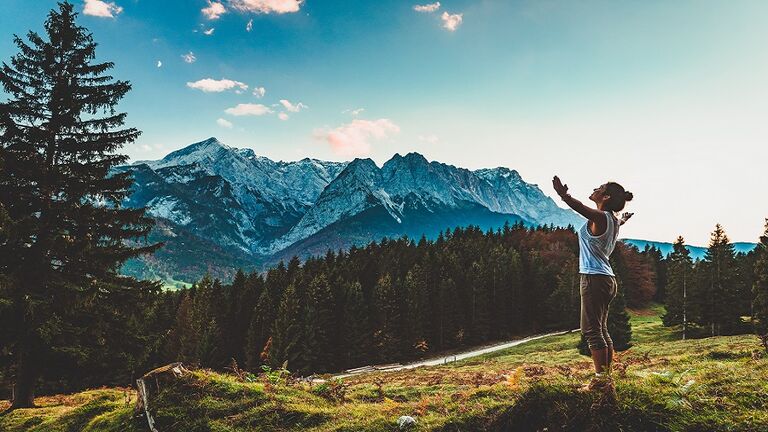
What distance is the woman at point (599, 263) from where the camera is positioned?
18.5 ft

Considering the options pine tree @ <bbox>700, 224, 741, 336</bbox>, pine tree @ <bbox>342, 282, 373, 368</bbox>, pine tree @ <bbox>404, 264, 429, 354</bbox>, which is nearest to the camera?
pine tree @ <bbox>700, 224, 741, 336</bbox>

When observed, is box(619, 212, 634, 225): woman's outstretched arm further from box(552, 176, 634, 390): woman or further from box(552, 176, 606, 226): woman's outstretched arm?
box(552, 176, 606, 226): woman's outstretched arm

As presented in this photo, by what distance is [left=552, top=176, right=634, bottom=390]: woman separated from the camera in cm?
565

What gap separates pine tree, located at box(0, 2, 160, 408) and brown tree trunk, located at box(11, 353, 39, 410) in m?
0.03

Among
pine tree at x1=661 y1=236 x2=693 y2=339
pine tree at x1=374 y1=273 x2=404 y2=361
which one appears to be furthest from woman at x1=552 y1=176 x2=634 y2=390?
pine tree at x1=661 y1=236 x2=693 y2=339

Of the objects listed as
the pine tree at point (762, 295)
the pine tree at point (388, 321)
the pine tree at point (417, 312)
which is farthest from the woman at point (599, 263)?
the pine tree at point (417, 312)

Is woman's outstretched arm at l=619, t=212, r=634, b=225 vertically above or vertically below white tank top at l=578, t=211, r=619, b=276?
above

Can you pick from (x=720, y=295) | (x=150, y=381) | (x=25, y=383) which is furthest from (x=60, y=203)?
(x=720, y=295)

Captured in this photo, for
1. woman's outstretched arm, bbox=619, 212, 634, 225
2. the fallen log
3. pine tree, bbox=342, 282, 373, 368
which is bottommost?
pine tree, bbox=342, 282, 373, 368

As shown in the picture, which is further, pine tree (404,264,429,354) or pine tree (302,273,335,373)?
pine tree (404,264,429,354)

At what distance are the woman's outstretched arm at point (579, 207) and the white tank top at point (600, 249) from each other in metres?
0.11

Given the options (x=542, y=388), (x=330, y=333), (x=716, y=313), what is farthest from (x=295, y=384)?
(x=716, y=313)

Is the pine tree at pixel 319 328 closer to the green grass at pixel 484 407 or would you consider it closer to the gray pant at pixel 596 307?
the green grass at pixel 484 407

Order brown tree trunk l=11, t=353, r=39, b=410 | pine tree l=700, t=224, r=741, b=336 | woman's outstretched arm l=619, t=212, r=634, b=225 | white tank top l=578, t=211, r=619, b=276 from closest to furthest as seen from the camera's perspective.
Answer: white tank top l=578, t=211, r=619, b=276 < woman's outstretched arm l=619, t=212, r=634, b=225 < brown tree trunk l=11, t=353, r=39, b=410 < pine tree l=700, t=224, r=741, b=336
